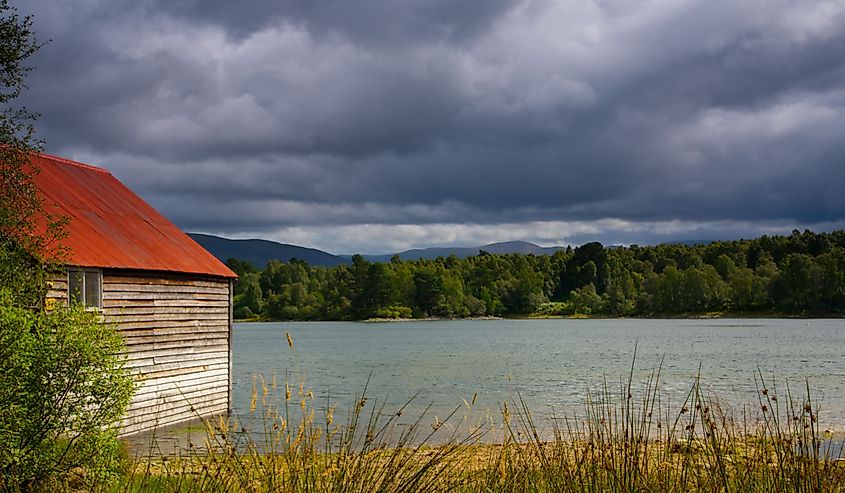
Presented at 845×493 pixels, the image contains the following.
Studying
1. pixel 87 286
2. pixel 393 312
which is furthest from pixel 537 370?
pixel 393 312

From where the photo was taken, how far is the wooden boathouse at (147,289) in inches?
687

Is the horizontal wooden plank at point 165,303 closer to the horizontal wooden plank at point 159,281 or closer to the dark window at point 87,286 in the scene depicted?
the dark window at point 87,286

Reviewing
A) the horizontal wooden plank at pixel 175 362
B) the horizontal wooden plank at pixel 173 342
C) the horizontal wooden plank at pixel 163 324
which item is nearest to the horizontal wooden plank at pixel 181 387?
the horizontal wooden plank at pixel 175 362

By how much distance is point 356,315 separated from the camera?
154750 millimetres

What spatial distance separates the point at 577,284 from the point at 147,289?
167 m

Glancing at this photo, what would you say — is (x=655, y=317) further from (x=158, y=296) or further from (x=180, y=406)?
(x=158, y=296)

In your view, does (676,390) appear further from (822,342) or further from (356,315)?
(356,315)

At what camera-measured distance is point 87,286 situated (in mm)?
17172

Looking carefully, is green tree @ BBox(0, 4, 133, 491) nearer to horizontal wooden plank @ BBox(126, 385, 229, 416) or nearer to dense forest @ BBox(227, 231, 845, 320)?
horizontal wooden plank @ BBox(126, 385, 229, 416)

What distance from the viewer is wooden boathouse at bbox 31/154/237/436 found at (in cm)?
1744

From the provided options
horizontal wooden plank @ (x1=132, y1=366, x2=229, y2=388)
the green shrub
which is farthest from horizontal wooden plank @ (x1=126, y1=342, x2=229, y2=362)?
the green shrub

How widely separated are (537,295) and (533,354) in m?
106

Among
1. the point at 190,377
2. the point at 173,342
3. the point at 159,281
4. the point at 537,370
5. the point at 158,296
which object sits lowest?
the point at 537,370

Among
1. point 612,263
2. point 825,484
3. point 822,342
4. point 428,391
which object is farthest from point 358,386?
point 612,263
